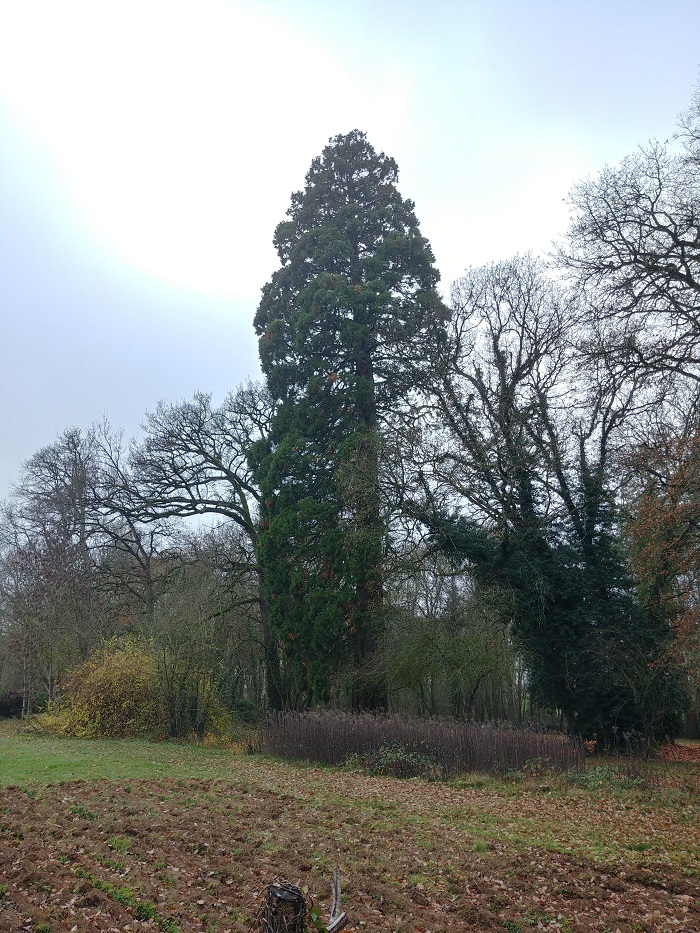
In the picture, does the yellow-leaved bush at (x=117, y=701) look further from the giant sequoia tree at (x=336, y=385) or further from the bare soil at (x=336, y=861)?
the bare soil at (x=336, y=861)

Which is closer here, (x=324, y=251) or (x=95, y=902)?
(x=95, y=902)

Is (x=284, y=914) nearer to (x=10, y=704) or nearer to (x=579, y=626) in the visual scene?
(x=579, y=626)

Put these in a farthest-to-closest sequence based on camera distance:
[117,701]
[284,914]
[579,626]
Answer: [579,626]
[117,701]
[284,914]

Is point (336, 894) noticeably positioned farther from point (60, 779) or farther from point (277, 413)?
point (277, 413)

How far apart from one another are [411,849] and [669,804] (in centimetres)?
519

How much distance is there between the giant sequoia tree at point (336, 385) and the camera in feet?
61.1

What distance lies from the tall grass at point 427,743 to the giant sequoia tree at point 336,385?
116 inches

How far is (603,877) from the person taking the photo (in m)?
7.00

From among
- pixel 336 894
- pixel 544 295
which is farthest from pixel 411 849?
pixel 544 295

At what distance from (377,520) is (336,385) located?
469 cm

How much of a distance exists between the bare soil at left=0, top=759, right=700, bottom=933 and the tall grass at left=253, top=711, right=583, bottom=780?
2.74 meters

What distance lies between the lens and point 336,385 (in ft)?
68.4

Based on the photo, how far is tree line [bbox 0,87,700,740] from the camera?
17984mm

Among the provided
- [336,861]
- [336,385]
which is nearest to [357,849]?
[336,861]
